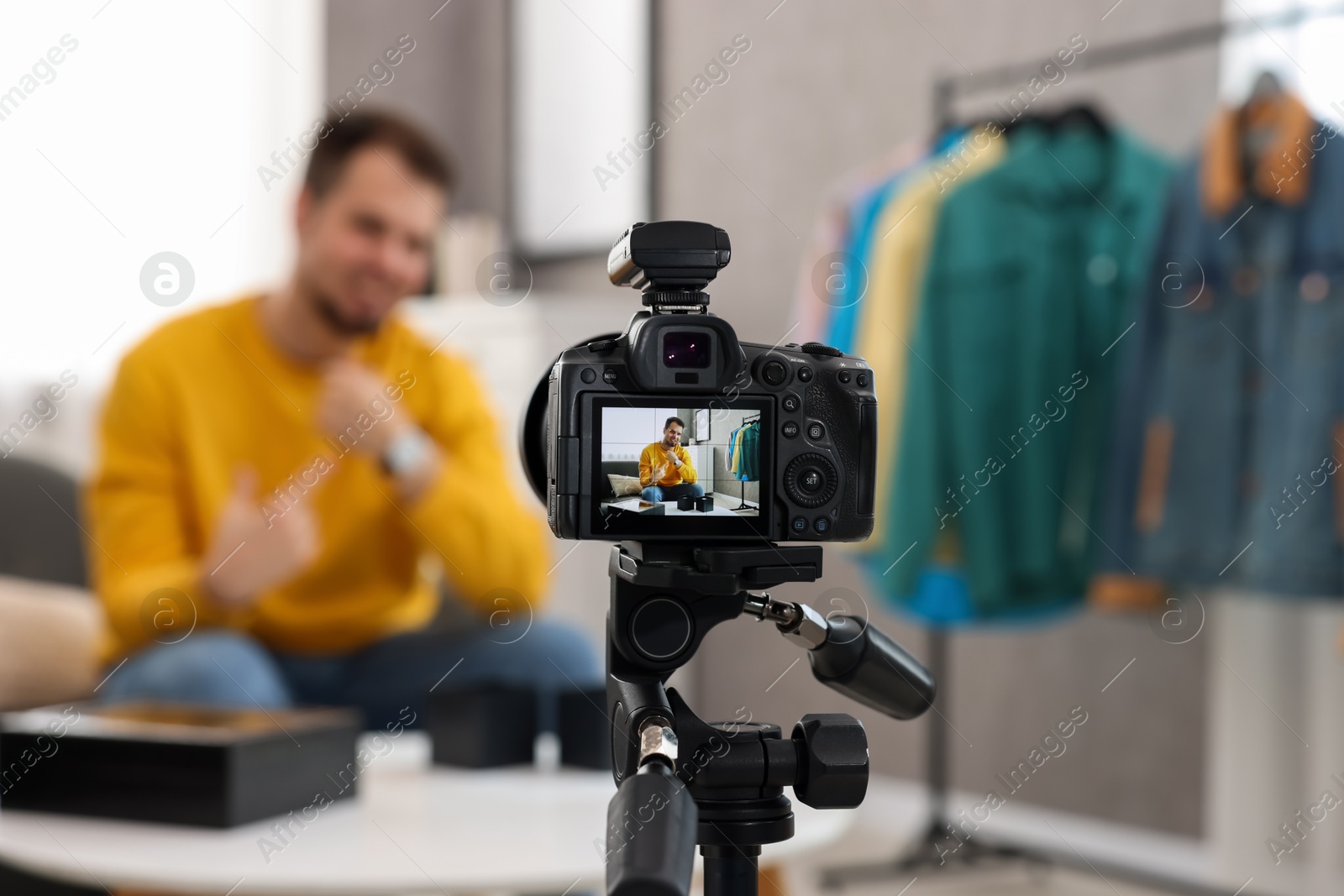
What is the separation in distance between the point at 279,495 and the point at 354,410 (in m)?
0.22

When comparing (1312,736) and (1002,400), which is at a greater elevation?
(1002,400)

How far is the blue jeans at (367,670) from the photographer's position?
1.52 m

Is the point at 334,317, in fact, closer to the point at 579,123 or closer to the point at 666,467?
the point at 666,467

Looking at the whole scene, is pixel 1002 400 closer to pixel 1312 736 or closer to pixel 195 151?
pixel 1312 736

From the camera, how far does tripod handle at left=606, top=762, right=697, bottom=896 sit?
433 mm

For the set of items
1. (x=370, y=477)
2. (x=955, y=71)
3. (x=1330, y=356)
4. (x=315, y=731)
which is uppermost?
(x=955, y=71)

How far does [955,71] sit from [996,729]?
1.37 m

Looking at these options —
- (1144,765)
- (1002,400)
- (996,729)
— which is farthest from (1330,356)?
(996,729)

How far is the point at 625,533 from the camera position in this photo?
0.58m

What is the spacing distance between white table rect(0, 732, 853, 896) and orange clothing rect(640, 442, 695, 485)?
494 mm

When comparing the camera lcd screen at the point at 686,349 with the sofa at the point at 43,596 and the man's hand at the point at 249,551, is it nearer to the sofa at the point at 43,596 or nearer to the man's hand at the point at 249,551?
the man's hand at the point at 249,551

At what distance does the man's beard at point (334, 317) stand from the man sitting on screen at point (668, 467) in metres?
1.50

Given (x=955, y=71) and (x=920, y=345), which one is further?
(x=955, y=71)

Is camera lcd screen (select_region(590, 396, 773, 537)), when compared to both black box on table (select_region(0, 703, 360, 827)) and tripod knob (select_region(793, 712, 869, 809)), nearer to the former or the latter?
tripod knob (select_region(793, 712, 869, 809))
